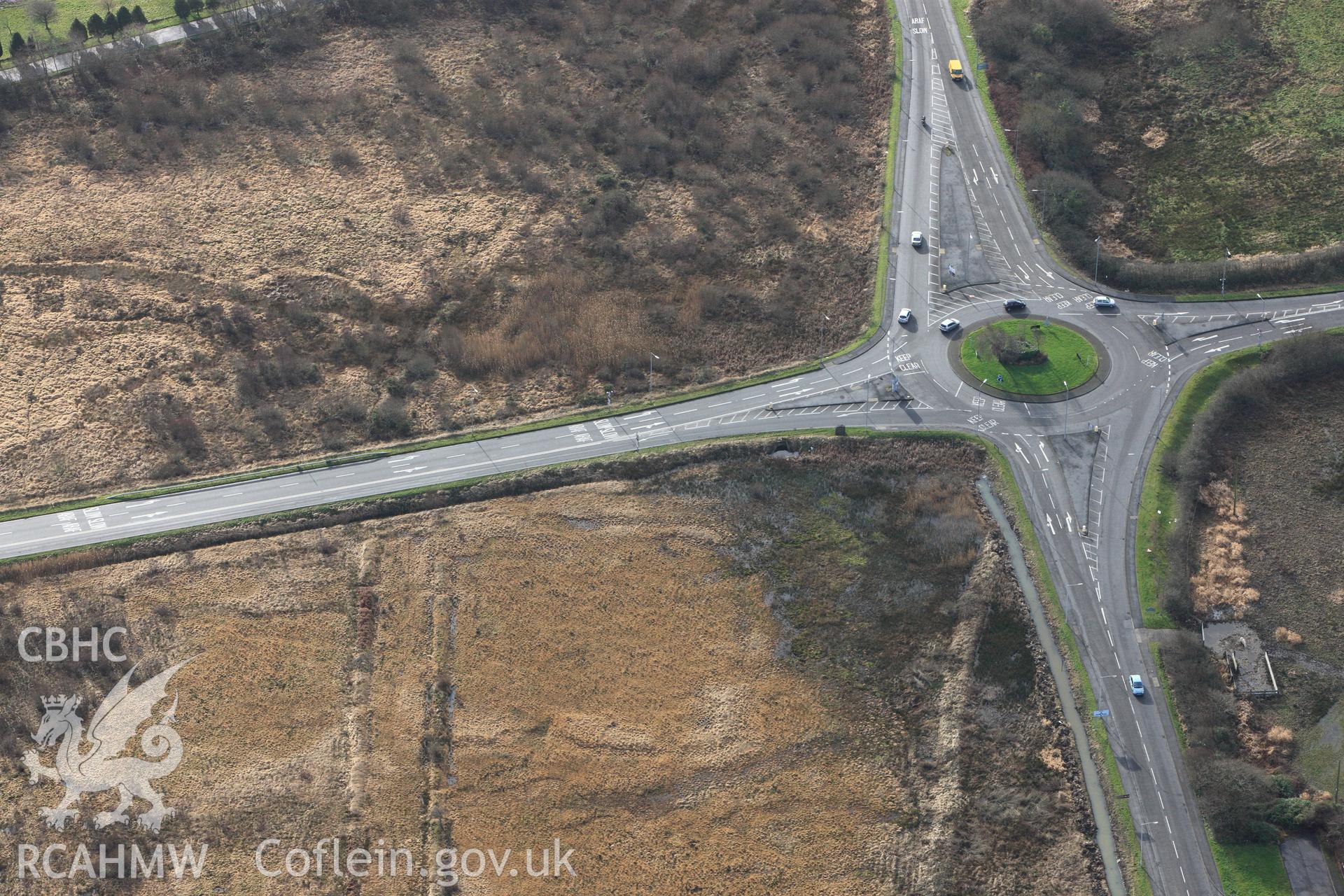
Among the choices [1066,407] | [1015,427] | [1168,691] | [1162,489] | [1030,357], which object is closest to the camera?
[1168,691]

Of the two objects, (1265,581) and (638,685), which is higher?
(638,685)

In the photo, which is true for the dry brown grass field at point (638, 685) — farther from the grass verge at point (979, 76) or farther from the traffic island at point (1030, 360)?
the grass verge at point (979, 76)

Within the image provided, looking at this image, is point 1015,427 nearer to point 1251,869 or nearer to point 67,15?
point 1251,869

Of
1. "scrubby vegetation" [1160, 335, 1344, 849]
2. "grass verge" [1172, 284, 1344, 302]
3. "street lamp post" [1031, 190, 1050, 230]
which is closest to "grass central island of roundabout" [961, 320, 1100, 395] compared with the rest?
"scrubby vegetation" [1160, 335, 1344, 849]

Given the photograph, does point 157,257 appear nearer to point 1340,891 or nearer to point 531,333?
point 531,333

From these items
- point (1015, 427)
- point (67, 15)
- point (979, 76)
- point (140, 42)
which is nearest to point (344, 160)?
point (140, 42)

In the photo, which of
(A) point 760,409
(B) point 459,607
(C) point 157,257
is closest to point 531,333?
(A) point 760,409
